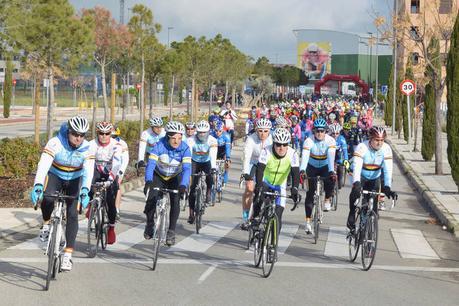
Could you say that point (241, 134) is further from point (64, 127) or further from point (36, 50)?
point (64, 127)

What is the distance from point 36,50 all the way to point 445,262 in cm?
1580

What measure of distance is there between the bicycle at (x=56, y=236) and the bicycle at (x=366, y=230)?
3772 millimetres

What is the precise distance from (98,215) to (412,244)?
16.8ft

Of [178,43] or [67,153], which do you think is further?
[178,43]

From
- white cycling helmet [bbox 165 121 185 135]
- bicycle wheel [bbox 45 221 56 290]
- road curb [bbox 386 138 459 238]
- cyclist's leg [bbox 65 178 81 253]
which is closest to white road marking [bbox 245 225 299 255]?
white cycling helmet [bbox 165 121 185 135]

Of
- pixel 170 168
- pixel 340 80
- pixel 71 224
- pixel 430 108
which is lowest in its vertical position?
pixel 71 224

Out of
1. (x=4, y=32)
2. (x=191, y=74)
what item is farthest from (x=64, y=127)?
(x=191, y=74)

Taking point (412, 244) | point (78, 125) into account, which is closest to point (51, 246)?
point (78, 125)

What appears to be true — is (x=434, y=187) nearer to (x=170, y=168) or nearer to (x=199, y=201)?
(x=199, y=201)

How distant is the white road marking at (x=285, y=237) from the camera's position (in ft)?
40.2

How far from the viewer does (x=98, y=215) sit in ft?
→ 36.9

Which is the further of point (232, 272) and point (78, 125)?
point (232, 272)

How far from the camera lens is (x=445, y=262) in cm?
1158

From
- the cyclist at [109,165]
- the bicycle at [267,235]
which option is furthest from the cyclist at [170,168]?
the bicycle at [267,235]
